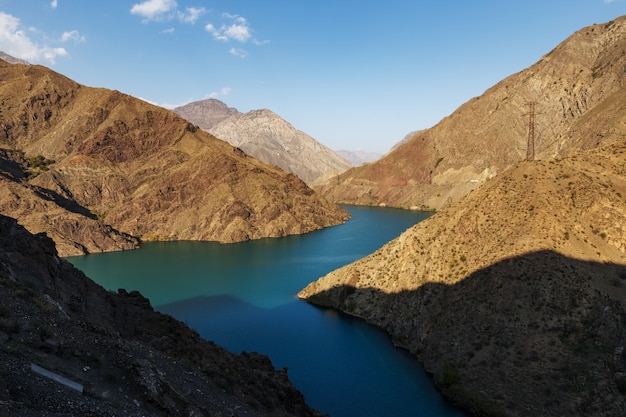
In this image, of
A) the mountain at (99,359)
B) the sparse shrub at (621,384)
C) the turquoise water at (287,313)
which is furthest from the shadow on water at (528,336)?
the mountain at (99,359)

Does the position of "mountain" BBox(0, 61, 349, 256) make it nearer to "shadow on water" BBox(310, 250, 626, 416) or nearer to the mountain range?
the mountain range

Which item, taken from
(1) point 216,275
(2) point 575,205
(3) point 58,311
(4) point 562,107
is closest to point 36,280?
(3) point 58,311

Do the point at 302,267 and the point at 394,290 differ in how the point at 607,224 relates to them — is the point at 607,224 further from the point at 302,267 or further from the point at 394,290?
the point at 302,267

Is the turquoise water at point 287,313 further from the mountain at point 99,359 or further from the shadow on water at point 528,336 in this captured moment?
the mountain at point 99,359

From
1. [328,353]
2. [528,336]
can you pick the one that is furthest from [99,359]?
[528,336]

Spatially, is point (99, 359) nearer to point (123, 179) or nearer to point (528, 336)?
point (528, 336)

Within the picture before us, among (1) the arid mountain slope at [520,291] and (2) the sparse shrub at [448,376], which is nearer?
(1) the arid mountain slope at [520,291]

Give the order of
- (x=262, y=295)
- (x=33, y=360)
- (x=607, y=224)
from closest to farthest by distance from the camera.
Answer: (x=33, y=360) → (x=607, y=224) → (x=262, y=295)
